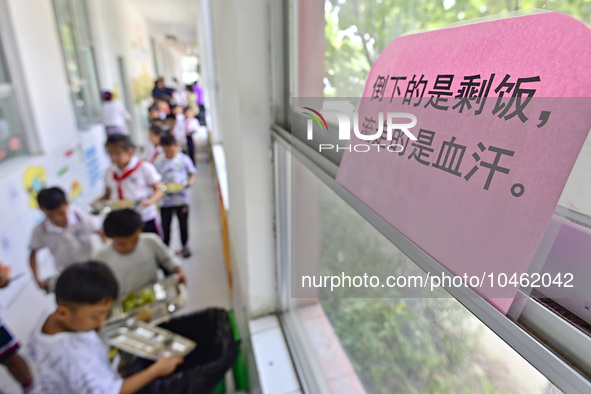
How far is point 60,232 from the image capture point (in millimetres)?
1823

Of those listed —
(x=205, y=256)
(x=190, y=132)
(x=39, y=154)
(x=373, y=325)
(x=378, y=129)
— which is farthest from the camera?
(x=190, y=132)

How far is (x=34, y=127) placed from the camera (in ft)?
10.3

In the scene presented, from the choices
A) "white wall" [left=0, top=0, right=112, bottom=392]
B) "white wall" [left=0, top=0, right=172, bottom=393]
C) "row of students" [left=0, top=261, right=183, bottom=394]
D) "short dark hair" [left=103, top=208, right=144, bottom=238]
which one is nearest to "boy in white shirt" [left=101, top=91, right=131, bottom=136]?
"white wall" [left=0, top=0, right=172, bottom=393]

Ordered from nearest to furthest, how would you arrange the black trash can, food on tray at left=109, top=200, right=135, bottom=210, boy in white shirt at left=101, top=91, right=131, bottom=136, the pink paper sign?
the pink paper sign → the black trash can → food on tray at left=109, top=200, right=135, bottom=210 → boy in white shirt at left=101, top=91, right=131, bottom=136

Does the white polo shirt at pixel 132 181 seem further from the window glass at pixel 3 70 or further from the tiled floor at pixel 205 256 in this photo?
the window glass at pixel 3 70

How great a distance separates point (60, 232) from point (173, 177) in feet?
3.18

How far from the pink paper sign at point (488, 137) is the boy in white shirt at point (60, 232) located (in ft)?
6.54

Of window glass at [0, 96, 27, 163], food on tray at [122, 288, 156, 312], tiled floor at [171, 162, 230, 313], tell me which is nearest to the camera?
food on tray at [122, 288, 156, 312]

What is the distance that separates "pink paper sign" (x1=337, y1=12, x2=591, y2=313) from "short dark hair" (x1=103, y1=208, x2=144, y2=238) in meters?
1.50

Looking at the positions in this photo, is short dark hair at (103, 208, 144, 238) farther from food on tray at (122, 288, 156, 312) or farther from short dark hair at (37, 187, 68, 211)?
short dark hair at (37, 187, 68, 211)

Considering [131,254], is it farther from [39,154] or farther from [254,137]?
[39,154]

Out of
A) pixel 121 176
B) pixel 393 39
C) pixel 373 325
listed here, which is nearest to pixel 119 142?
pixel 121 176

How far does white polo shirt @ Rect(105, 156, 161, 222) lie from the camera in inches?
88.7

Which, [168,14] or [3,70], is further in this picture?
[168,14]
